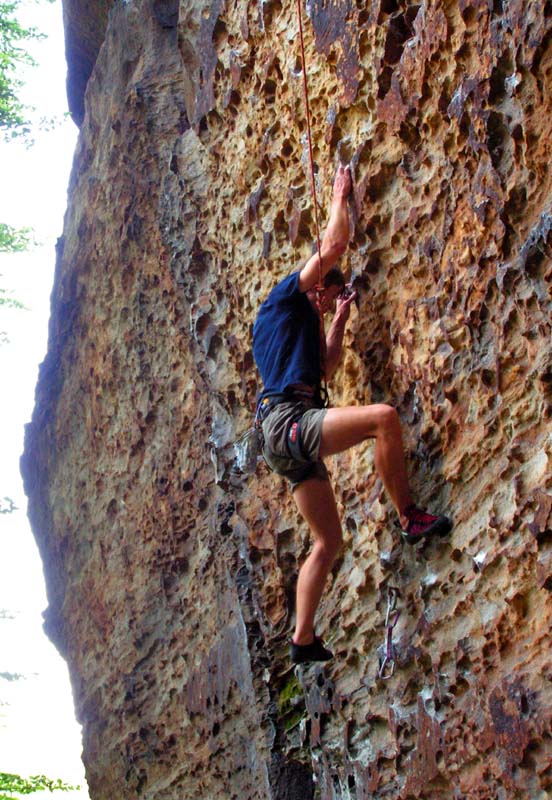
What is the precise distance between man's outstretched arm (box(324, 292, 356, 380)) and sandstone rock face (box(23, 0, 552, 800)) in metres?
0.07

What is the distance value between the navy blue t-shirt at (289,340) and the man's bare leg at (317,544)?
0.50 metres

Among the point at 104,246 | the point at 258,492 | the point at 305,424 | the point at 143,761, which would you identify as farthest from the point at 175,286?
the point at 143,761

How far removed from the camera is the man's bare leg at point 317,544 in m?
4.54

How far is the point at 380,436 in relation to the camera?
4.15 meters

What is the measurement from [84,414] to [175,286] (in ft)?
7.14

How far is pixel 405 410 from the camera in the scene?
14.6 ft

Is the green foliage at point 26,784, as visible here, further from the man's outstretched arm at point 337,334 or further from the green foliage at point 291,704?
the man's outstretched arm at point 337,334

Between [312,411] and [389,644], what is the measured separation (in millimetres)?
1119

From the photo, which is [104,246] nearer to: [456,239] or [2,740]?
[456,239]

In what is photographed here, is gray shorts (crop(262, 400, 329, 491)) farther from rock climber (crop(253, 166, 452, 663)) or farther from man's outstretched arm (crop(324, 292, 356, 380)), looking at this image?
man's outstretched arm (crop(324, 292, 356, 380))

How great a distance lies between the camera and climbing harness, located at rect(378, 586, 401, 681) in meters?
4.45

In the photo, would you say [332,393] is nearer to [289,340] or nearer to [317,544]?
[289,340]

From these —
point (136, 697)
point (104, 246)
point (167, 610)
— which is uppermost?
point (104, 246)

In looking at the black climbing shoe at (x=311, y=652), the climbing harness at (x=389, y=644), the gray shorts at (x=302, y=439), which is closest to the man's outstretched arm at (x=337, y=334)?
the gray shorts at (x=302, y=439)
